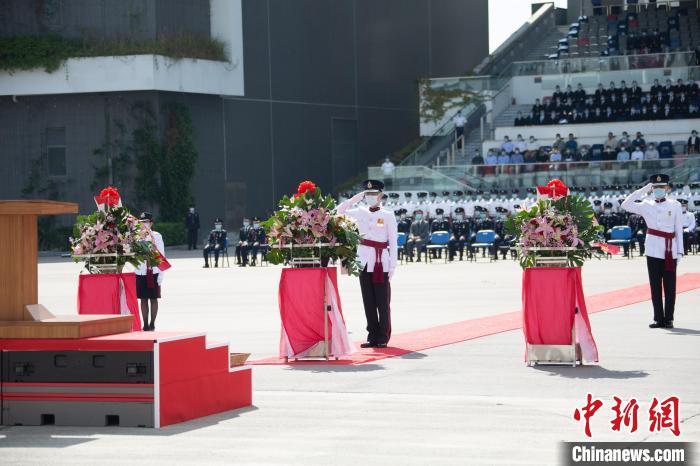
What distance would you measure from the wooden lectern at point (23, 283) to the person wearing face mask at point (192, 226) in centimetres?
3990

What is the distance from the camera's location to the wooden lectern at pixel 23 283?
35.5 ft

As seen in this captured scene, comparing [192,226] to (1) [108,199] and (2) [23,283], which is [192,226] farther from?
(2) [23,283]

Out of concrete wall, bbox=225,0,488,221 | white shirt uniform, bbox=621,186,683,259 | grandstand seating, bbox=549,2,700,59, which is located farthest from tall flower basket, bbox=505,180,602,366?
grandstand seating, bbox=549,2,700,59

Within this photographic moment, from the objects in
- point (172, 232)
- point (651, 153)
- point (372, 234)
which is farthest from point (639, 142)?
point (372, 234)

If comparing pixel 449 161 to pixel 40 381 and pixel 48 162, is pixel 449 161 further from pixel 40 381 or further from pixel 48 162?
pixel 40 381

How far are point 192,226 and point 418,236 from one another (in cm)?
1343

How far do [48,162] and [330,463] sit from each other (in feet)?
154

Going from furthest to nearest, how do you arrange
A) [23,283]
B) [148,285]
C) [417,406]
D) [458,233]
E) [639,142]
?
[639,142] → [458,233] → [148,285] → [417,406] → [23,283]

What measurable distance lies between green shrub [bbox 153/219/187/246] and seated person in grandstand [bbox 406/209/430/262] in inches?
558

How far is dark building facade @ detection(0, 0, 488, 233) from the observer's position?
53281 millimetres

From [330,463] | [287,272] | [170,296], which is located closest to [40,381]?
[330,463]

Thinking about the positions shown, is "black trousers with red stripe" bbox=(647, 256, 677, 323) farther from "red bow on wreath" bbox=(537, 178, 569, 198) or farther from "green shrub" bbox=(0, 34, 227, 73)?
"green shrub" bbox=(0, 34, 227, 73)

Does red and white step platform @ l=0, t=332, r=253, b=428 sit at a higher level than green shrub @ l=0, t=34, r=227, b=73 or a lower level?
lower

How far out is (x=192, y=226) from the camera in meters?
50.9
